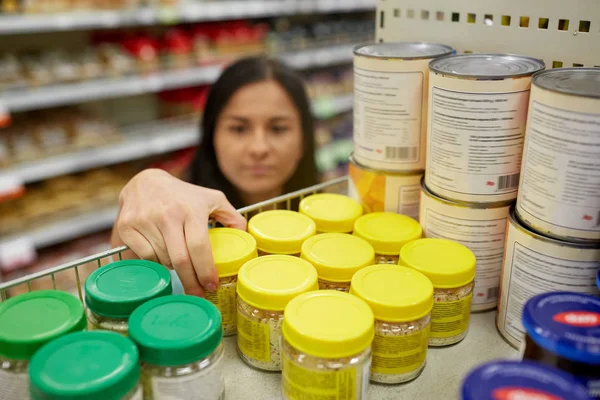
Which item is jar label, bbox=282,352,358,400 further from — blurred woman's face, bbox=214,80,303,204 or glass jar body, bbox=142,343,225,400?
blurred woman's face, bbox=214,80,303,204

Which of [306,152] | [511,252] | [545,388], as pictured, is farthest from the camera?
[306,152]

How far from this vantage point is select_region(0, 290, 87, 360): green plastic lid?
0.65 meters

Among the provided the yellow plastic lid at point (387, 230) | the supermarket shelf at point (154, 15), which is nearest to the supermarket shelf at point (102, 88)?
the supermarket shelf at point (154, 15)

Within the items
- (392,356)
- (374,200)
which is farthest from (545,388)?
(374,200)

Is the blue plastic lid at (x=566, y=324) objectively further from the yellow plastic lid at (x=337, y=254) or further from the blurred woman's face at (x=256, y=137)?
the blurred woman's face at (x=256, y=137)

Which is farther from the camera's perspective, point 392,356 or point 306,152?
point 306,152

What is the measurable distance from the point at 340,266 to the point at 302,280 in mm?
72

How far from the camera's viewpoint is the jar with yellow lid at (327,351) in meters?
0.66

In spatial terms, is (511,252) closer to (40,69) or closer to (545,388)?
(545,388)

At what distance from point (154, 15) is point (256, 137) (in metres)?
0.96

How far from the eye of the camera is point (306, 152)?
84.0 inches

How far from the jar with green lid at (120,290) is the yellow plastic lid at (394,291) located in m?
0.28

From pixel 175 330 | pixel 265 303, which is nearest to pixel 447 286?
pixel 265 303

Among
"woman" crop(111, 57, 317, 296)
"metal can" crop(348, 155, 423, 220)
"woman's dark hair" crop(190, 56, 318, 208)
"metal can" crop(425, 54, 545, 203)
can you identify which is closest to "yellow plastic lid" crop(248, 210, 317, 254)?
"metal can" crop(348, 155, 423, 220)
